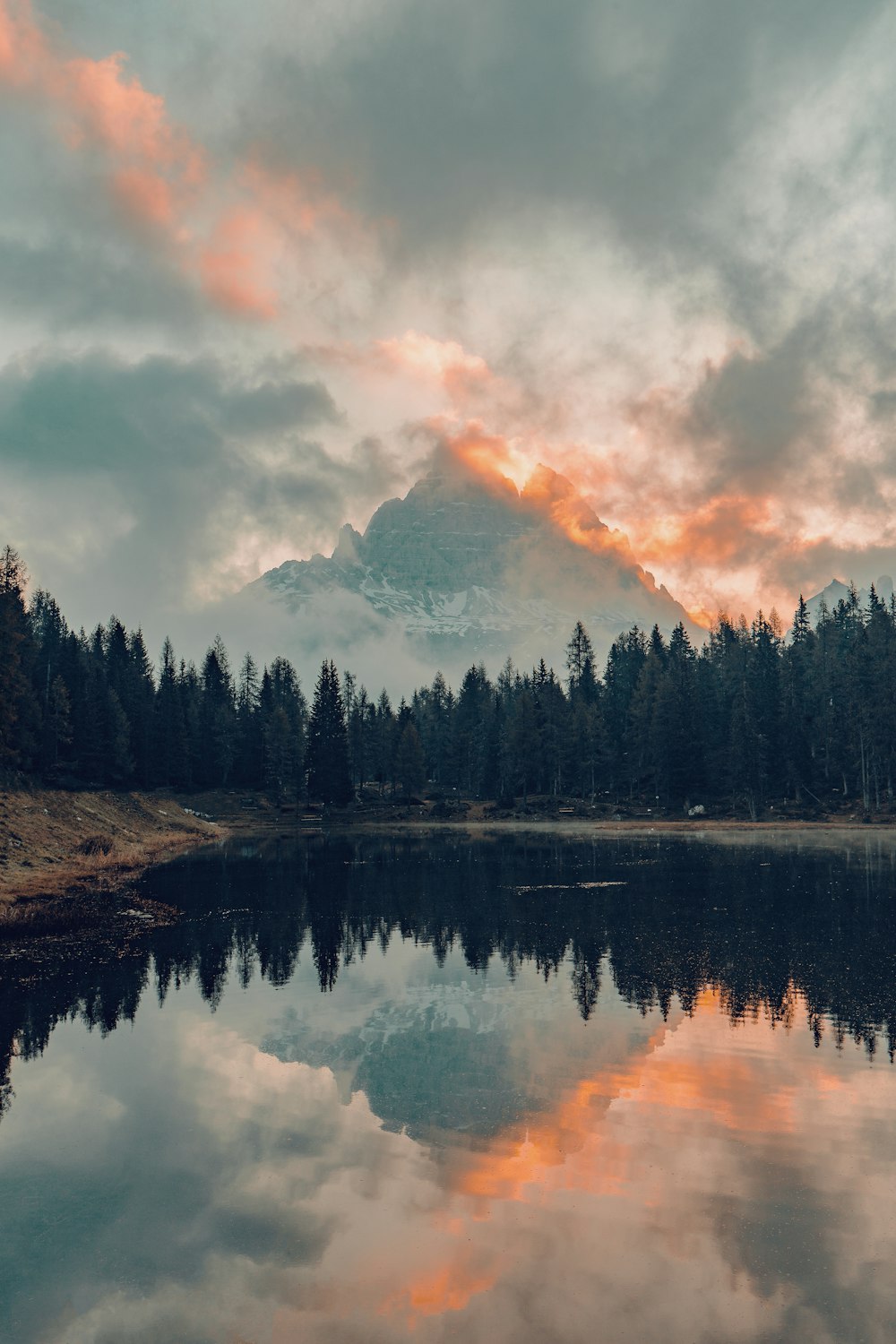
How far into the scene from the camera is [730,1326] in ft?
31.0

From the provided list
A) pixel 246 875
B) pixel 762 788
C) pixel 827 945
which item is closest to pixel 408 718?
pixel 762 788

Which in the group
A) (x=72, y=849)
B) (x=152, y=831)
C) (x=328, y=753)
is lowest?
(x=152, y=831)

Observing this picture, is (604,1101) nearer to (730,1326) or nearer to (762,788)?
(730,1326)

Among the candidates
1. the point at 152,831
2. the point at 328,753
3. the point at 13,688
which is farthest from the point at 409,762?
the point at 13,688

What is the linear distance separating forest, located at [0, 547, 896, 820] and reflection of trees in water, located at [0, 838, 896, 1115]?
44014 mm

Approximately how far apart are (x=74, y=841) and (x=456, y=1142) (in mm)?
57743

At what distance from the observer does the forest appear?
353 ft

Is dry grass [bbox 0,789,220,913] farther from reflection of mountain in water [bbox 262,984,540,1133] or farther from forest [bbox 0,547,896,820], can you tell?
reflection of mountain in water [bbox 262,984,540,1133]

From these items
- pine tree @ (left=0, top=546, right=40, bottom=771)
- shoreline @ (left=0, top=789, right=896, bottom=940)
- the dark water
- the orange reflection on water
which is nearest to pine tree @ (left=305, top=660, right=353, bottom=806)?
shoreline @ (left=0, top=789, right=896, bottom=940)

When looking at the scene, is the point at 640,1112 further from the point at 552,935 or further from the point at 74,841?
the point at 74,841

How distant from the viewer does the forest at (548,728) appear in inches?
4235

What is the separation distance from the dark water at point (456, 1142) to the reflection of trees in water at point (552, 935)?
0.24m

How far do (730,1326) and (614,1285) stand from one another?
1455 millimetres

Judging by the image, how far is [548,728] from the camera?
13625 centimetres
